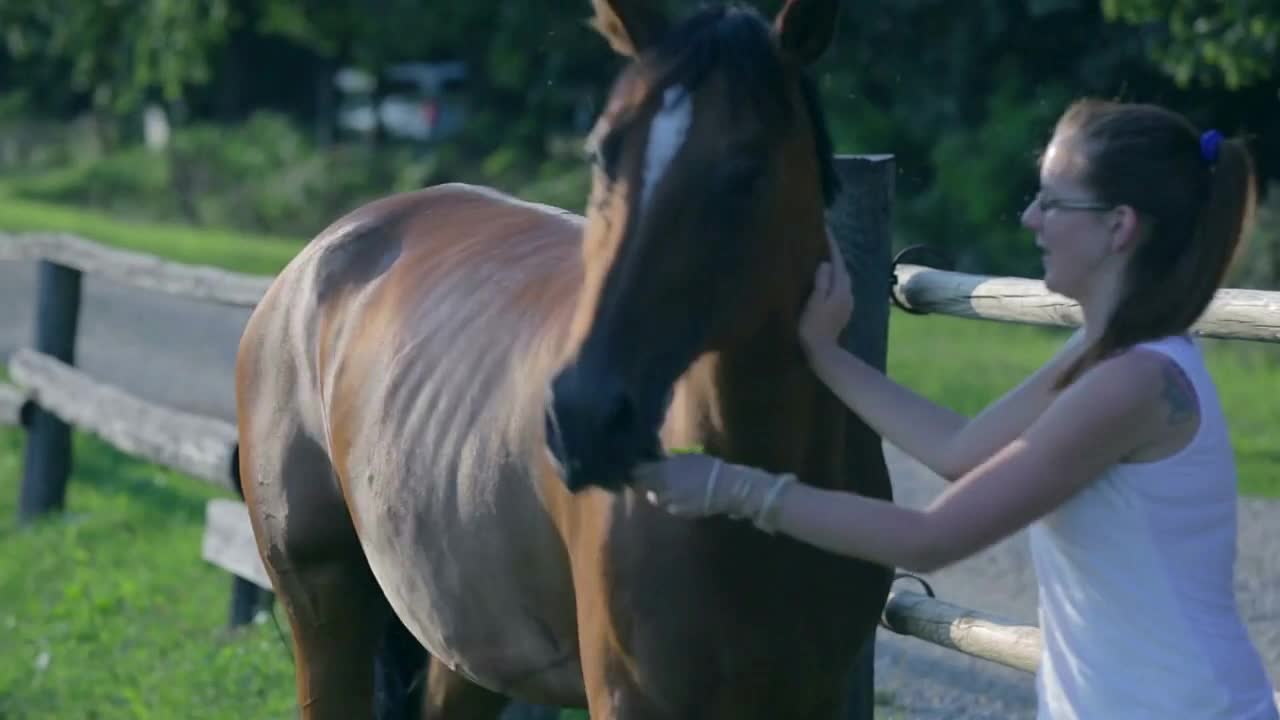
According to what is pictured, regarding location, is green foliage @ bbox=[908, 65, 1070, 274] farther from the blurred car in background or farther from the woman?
the woman

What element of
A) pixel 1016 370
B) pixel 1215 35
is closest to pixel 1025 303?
pixel 1016 370

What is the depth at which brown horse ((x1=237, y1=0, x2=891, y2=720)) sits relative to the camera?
2752 millimetres

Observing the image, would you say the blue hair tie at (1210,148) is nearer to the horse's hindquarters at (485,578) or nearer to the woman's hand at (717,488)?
the woman's hand at (717,488)

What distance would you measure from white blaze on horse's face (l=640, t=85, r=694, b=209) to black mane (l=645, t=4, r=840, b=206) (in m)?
0.03

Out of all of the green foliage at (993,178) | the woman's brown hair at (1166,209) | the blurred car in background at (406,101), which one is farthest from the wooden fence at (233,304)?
the blurred car in background at (406,101)

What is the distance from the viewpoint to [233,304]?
7449 millimetres

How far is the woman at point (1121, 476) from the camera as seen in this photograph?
2.46 m

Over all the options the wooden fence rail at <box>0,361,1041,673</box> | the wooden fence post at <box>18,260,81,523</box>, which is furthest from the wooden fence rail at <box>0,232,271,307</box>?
the wooden fence rail at <box>0,361,1041,673</box>

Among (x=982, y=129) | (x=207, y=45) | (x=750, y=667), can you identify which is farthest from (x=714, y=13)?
(x=207, y=45)

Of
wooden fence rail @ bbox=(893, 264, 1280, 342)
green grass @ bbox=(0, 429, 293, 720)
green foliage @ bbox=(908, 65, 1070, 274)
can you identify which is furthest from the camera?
green foliage @ bbox=(908, 65, 1070, 274)

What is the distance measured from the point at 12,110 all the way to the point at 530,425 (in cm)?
3987

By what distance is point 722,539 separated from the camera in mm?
3109

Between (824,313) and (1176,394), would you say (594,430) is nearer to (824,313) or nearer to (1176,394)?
(824,313)

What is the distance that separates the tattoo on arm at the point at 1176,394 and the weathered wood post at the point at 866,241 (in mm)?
1517
